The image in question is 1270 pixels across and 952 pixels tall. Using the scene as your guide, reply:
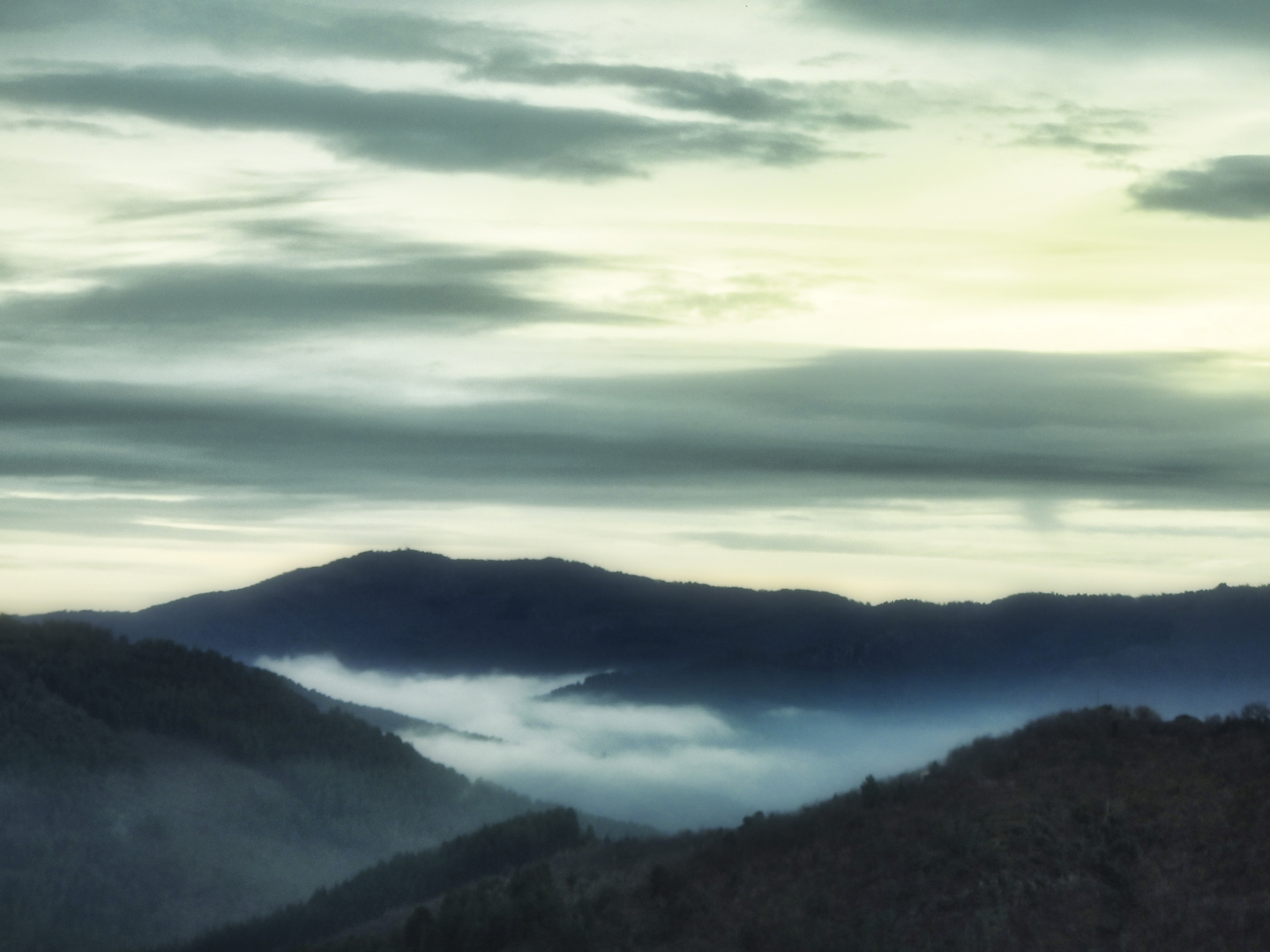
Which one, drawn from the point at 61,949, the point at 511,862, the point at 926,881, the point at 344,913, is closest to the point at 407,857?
the point at 344,913

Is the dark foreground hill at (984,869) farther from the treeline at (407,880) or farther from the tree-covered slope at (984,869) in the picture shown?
the treeline at (407,880)

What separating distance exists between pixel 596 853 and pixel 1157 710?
2359 centimetres

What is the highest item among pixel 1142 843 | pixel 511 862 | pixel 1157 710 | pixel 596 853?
pixel 1157 710

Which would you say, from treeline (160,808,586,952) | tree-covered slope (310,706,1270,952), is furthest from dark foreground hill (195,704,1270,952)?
treeline (160,808,586,952)

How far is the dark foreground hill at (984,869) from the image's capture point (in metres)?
40.2

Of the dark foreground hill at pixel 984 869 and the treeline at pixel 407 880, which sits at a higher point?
the dark foreground hill at pixel 984 869

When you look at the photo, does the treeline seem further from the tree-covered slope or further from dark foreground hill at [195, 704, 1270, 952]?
the tree-covered slope

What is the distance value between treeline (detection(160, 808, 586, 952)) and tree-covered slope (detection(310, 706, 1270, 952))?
35.6 metres

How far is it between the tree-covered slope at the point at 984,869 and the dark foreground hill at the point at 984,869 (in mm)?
71

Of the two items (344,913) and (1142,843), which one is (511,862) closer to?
(344,913)

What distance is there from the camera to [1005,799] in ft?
156

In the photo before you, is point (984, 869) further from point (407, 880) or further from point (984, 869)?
point (407, 880)

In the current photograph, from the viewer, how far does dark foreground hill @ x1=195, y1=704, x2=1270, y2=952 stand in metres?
40.2

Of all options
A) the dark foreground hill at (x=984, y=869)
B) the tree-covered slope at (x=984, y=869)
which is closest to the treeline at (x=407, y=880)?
the dark foreground hill at (x=984, y=869)
